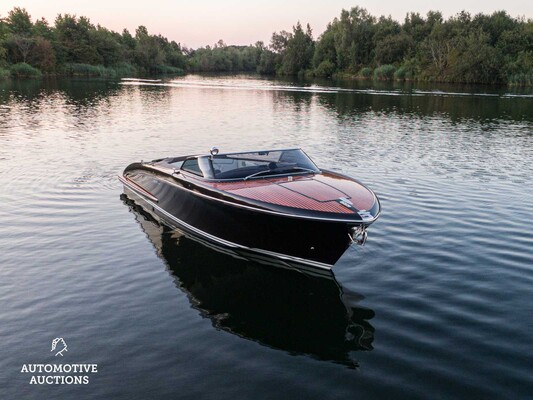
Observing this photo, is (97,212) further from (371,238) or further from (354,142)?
(354,142)

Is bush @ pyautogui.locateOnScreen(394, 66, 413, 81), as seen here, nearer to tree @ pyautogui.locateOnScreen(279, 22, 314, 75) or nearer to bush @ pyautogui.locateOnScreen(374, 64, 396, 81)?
bush @ pyautogui.locateOnScreen(374, 64, 396, 81)

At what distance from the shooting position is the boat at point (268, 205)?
894cm

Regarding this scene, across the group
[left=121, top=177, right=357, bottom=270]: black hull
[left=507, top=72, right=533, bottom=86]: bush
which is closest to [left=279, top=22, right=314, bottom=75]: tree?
[left=507, top=72, right=533, bottom=86]: bush

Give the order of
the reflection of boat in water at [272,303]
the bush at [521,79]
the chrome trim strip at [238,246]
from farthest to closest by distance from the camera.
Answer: the bush at [521,79]
the chrome trim strip at [238,246]
the reflection of boat in water at [272,303]

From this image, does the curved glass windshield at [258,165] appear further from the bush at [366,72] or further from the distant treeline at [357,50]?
the bush at [366,72]

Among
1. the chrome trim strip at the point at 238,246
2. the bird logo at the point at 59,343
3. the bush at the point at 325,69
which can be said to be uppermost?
the bush at the point at 325,69

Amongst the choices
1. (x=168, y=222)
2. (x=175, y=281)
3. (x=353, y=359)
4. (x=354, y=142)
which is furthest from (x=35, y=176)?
(x=354, y=142)

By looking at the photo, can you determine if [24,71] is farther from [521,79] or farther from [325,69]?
[521,79]

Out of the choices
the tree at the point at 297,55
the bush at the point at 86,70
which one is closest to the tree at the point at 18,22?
the bush at the point at 86,70

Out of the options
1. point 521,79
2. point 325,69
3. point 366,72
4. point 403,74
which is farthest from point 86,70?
point 521,79

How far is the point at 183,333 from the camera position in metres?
7.46

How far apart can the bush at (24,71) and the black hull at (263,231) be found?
316ft

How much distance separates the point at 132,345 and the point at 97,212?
7629mm

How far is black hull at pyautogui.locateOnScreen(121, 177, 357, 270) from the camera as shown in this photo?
895 cm
